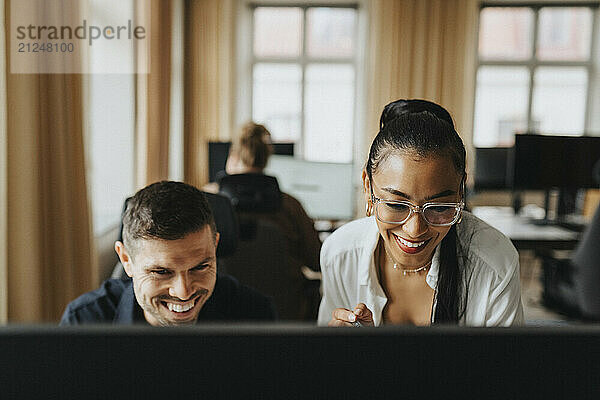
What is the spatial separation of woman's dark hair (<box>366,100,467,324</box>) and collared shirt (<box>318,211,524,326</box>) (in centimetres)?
2

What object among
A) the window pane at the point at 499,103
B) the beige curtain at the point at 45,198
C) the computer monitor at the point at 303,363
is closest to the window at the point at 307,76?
the window pane at the point at 499,103

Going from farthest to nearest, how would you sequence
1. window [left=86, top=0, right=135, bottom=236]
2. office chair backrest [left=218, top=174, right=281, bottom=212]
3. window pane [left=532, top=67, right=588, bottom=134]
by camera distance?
window pane [left=532, top=67, right=588, bottom=134]
window [left=86, top=0, right=135, bottom=236]
office chair backrest [left=218, top=174, right=281, bottom=212]

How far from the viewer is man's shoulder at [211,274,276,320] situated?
1279 millimetres

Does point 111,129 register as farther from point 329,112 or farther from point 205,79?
point 329,112

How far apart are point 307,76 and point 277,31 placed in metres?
0.57

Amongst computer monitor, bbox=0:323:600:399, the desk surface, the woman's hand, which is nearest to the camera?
computer monitor, bbox=0:323:600:399

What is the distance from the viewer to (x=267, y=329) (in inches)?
13.9

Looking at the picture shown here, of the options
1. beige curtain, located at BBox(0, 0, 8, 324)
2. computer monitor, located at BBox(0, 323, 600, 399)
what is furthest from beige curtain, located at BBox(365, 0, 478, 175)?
computer monitor, located at BBox(0, 323, 600, 399)

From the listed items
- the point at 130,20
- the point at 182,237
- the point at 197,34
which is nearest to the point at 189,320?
the point at 182,237

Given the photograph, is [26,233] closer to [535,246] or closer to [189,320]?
[189,320]

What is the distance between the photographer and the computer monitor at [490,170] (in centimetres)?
414

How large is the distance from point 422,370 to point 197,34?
18.2 feet

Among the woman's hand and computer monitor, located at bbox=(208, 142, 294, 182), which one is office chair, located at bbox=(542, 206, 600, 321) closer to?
the woman's hand

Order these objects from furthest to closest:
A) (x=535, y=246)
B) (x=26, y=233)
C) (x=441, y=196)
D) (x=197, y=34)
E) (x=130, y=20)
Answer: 1. (x=197, y=34)
2. (x=130, y=20)
3. (x=535, y=246)
4. (x=26, y=233)
5. (x=441, y=196)
